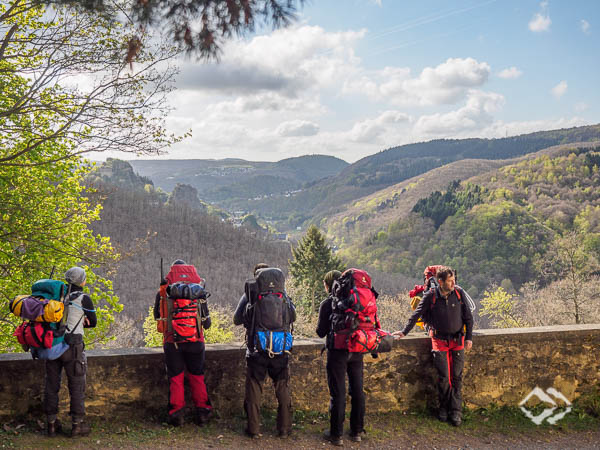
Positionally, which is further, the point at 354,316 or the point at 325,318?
the point at 325,318

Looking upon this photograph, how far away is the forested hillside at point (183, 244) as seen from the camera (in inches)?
3474

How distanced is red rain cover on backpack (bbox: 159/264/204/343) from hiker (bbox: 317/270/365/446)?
1.13 metres

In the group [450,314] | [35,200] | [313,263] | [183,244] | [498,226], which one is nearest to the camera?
[450,314]

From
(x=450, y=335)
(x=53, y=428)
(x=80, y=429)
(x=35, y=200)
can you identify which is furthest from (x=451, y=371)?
(x=35, y=200)

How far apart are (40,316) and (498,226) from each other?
341 ft

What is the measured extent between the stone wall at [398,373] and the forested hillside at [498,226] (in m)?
76.9

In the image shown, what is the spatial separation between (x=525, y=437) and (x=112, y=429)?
12.6ft

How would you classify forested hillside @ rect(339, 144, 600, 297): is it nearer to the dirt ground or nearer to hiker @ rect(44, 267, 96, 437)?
the dirt ground

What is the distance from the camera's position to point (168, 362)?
14.4 ft

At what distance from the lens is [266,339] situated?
416 centimetres

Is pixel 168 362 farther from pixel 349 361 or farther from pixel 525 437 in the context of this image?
pixel 525 437

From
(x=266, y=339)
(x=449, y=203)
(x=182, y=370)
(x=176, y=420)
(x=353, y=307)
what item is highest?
(x=449, y=203)

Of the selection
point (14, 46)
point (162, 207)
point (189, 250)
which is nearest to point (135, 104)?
point (14, 46)

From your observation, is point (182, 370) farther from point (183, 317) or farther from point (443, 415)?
point (443, 415)
